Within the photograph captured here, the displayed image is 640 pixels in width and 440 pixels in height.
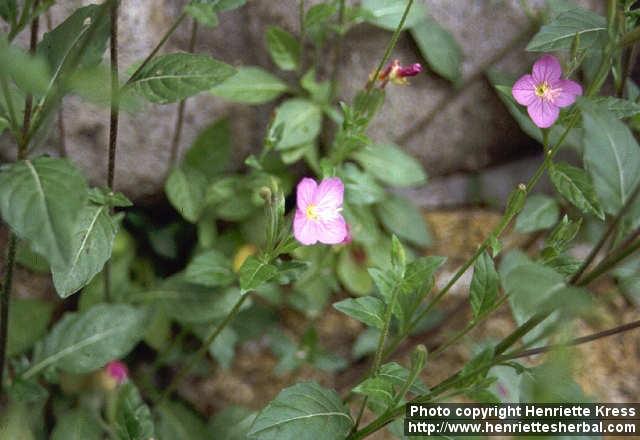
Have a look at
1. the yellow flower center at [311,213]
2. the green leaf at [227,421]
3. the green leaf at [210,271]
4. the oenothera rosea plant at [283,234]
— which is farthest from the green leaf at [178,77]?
the green leaf at [227,421]

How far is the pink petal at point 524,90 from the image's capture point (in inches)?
50.0

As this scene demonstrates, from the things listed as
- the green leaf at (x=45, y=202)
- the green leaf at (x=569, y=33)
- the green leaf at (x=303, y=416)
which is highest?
the green leaf at (x=45, y=202)

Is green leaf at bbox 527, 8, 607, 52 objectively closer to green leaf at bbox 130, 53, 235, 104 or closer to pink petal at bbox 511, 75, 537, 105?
pink petal at bbox 511, 75, 537, 105

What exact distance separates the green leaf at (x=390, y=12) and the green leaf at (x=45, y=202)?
1.05 m

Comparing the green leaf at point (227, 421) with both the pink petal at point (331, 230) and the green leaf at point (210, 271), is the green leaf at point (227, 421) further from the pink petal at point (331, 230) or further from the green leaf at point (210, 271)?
the pink petal at point (331, 230)

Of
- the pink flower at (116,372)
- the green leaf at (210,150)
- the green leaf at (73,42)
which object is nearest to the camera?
the green leaf at (73,42)

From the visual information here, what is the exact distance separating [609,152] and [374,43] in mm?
1143

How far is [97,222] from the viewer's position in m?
1.18

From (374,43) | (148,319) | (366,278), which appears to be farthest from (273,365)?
(374,43)

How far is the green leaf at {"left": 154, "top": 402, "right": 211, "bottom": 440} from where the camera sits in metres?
1.78

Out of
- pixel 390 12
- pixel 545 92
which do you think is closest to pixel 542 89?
pixel 545 92

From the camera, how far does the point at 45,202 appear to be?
0.92 m

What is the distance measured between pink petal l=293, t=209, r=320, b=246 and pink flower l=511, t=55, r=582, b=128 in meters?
0.42

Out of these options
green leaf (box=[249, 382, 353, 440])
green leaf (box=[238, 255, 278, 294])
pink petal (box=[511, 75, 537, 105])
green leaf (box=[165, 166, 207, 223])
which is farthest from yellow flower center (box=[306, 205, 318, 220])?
green leaf (box=[165, 166, 207, 223])
